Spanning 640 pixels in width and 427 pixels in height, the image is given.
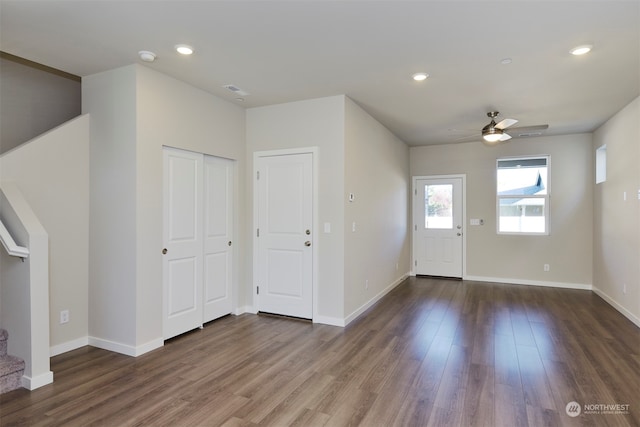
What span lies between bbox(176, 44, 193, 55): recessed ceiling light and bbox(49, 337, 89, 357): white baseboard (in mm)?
2983

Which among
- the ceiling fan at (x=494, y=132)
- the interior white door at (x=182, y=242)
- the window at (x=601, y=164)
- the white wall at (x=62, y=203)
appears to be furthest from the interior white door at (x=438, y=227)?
the white wall at (x=62, y=203)

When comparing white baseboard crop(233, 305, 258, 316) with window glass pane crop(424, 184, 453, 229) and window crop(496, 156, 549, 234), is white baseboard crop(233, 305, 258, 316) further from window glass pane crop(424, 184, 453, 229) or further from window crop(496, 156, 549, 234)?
window crop(496, 156, 549, 234)

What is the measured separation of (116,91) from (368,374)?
11.6 feet

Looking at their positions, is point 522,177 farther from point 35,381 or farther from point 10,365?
point 10,365

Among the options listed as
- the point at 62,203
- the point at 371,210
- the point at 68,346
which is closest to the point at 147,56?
the point at 62,203

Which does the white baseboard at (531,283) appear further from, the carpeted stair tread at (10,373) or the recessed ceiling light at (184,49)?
the carpeted stair tread at (10,373)

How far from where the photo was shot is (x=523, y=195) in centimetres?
673

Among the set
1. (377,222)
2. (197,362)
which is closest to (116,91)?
(197,362)

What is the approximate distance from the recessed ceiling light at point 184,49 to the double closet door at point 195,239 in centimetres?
106

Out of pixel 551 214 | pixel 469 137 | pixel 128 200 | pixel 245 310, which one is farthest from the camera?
pixel 469 137

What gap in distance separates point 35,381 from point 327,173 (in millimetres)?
3323

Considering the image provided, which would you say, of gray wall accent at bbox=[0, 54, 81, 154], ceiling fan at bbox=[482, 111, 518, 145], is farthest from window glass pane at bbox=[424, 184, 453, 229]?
gray wall accent at bbox=[0, 54, 81, 154]

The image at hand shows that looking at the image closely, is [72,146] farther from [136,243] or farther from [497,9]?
[497,9]

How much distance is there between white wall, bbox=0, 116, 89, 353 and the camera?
3270 millimetres
